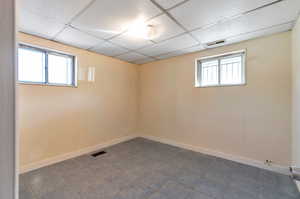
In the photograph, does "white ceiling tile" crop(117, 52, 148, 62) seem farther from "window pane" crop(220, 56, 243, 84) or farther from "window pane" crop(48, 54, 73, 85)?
"window pane" crop(220, 56, 243, 84)

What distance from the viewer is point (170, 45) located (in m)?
2.90

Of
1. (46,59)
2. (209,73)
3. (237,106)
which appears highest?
(46,59)

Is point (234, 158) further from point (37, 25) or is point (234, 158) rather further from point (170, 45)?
point (37, 25)

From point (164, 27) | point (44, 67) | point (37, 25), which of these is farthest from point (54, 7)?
point (164, 27)

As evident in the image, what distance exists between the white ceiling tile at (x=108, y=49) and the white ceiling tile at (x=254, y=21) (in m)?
1.61

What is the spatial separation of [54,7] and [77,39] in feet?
2.98

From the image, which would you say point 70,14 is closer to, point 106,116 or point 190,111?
point 106,116

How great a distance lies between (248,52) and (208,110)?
134 cm

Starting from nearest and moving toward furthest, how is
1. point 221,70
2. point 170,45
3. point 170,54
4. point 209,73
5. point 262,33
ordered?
point 262,33, point 170,45, point 221,70, point 209,73, point 170,54

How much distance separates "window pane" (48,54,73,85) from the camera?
108 inches

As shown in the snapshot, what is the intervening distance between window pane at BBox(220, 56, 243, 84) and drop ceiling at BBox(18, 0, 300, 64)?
40cm

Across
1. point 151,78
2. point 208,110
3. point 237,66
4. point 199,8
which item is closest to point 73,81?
point 151,78

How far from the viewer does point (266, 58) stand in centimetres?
245

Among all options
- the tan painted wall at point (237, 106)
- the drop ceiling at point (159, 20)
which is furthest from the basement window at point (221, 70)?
the drop ceiling at point (159, 20)
